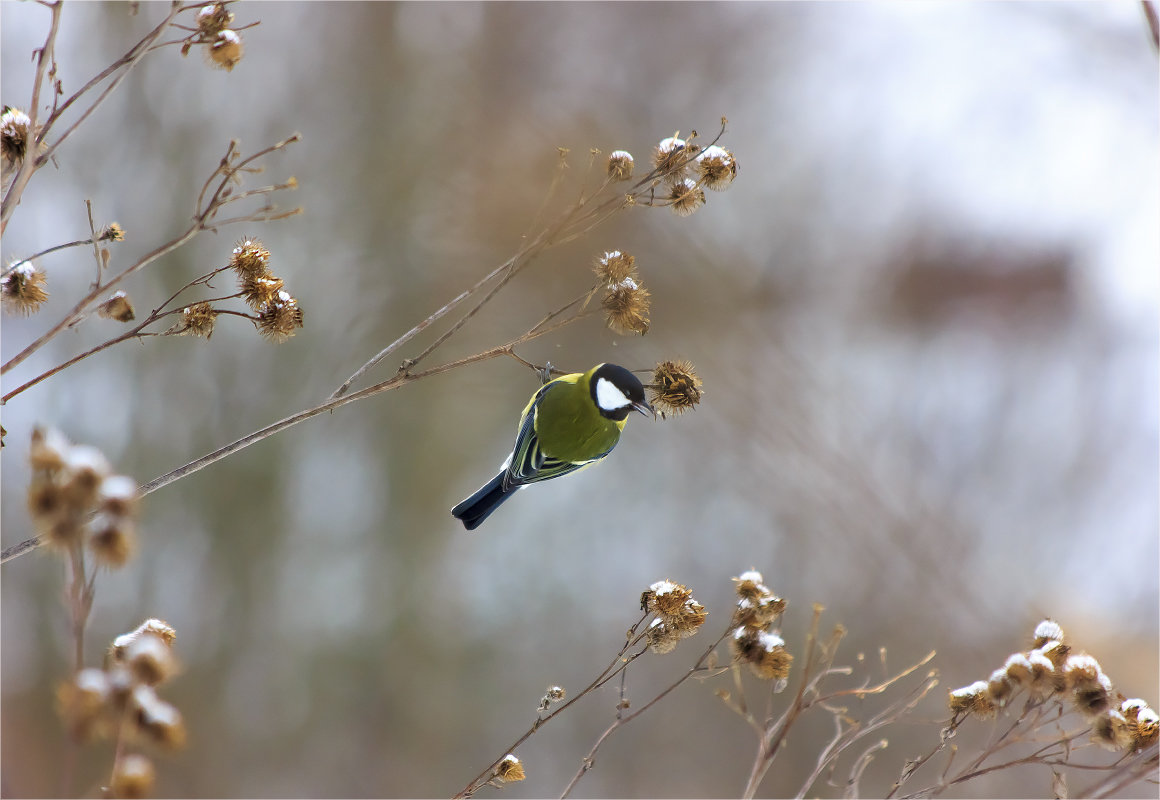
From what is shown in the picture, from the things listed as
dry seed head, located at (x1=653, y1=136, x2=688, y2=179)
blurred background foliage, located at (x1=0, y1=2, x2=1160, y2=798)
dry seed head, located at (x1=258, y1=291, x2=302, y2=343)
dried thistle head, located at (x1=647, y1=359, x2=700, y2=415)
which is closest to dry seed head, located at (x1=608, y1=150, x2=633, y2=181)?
dry seed head, located at (x1=653, y1=136, x2=688, y2=179)

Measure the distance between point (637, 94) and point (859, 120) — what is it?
2.76ft

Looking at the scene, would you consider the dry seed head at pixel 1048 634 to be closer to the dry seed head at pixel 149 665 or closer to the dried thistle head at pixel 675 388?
the dried thistle head at pixel 675 388

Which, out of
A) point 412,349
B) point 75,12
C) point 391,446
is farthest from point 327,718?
point 75,12

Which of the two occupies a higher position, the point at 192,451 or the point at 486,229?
the point at 486,229

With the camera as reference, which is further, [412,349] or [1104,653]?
[412,349]

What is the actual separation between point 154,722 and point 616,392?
0.88m

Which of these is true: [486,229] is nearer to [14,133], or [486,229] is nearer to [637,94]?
[637,94]

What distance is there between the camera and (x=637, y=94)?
2.92 m

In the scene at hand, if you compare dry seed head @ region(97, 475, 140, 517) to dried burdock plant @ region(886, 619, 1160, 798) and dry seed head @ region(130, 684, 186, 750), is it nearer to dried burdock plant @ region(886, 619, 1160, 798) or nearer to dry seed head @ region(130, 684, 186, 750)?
dry seed head @ region(130, 684, 186, 750)

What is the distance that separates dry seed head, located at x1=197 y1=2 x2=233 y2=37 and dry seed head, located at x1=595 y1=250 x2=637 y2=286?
1.38 feet

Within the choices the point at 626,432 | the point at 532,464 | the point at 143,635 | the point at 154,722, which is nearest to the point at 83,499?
the point at 154,722

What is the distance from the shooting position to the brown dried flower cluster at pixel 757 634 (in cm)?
70

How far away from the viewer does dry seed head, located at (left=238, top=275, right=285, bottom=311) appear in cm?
74

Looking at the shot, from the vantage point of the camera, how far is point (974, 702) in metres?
0.71
